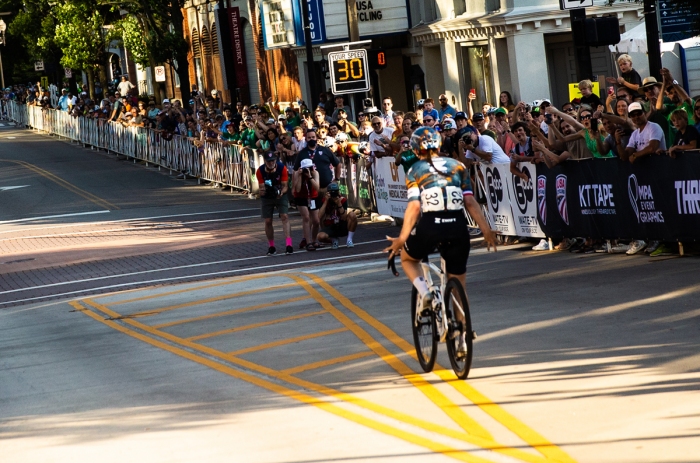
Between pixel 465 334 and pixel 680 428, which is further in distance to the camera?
pixel 465 334

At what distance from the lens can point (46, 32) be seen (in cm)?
7169

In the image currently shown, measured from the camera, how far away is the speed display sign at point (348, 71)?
25734 millimetres

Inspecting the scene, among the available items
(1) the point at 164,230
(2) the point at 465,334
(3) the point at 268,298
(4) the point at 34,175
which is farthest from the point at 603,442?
(4) the point at 34,175

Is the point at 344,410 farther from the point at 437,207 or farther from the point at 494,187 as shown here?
the point at 494,187

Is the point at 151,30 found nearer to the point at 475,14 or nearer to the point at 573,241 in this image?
the point at 475,14

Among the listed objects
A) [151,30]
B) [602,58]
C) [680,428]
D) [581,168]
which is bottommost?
[680,428]

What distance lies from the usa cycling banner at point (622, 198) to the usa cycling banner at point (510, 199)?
1.01 ft

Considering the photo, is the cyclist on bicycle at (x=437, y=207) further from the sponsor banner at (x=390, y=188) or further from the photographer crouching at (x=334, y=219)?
the sponsor banner at (x=390, y=188)

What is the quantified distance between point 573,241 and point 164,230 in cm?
1160

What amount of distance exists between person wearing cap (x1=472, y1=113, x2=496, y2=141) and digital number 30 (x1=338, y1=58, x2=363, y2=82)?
5605 mm

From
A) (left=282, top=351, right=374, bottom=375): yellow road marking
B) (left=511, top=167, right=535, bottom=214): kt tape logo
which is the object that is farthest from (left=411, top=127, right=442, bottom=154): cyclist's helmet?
(left=511, top=167, right=535, bottom=214): kt tape logo

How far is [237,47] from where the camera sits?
45.0 m

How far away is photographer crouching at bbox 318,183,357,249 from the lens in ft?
72.8

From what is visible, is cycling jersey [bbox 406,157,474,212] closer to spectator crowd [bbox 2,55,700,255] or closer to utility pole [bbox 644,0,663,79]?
spectator crowd [bbox 2,55,700,255]
